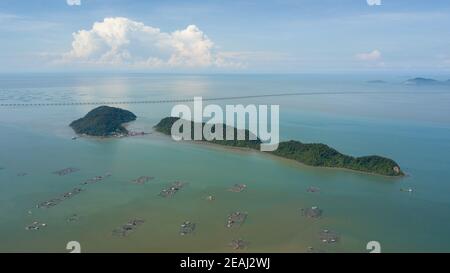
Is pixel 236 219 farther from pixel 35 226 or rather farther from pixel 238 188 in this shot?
pixel 35 226

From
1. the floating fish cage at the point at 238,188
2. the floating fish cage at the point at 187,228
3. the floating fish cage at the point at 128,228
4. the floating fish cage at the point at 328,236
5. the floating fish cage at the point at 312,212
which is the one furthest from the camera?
the floating fish cage at the point at 238,188

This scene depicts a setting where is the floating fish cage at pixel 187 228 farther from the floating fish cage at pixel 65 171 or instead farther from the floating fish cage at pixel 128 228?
the floating fish cage at pixel 65 171

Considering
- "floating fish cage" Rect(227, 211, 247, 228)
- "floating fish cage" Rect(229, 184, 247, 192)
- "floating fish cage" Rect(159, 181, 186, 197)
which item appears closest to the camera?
"floating fish cage" Rect(227, 211, 247, 228)

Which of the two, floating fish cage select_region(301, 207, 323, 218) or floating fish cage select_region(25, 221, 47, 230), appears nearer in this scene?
floating fish cage select_region(25, 221, 47, 230)

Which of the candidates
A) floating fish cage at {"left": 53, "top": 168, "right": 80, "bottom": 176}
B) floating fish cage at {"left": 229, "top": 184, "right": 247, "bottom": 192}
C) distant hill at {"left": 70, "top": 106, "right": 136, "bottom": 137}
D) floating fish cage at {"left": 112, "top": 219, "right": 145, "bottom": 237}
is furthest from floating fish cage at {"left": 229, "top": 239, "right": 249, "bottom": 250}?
distant hill at {"left": 70, "top": 106, "right": 136, "bottom": 137}

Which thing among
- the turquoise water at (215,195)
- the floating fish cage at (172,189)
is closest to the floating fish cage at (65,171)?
the turquoise water at (215,195)

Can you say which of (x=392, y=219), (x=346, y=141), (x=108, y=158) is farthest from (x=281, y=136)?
(x=392, y=219)

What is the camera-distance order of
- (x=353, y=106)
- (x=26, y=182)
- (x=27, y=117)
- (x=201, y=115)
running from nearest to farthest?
(x=26, y=182), (x=27, y=117), (x=201, y=115), (x=353, y=106)

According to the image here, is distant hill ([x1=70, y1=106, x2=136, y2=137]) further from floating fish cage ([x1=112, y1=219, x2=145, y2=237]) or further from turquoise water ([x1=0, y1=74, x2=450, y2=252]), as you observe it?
floating fish cage ([x1=112, y1=219, x2=145, y2=237])

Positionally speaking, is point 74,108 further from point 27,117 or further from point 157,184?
point 157,184
